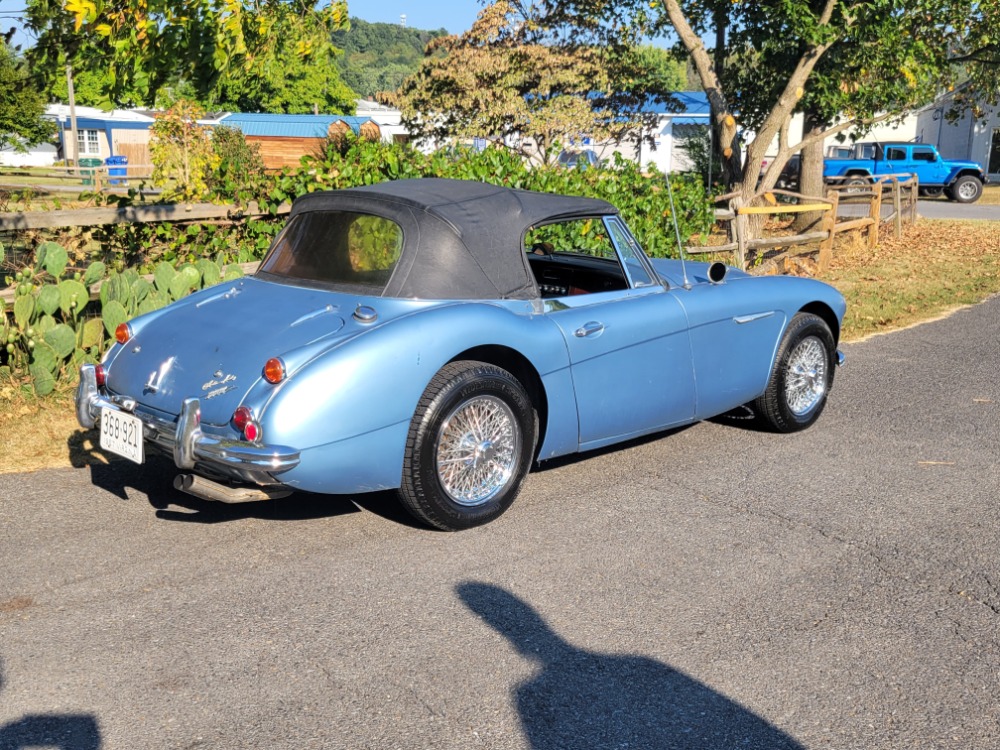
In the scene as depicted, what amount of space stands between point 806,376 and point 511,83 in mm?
17346

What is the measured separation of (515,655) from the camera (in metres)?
3.54

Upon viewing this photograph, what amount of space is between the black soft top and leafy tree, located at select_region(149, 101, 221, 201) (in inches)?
137

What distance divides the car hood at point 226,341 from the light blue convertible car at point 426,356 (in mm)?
10

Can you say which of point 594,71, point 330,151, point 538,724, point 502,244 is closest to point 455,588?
point 538,724

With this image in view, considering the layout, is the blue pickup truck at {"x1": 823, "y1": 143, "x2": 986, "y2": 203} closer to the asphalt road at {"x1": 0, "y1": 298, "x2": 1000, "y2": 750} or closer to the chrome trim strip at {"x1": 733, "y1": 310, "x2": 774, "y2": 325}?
the chrome trim strip at {"x1": 733, "y1": 310, "x2": 774, "y2": 325}

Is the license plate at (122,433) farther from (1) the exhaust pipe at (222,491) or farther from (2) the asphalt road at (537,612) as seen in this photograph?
(2) the asphalt road at (537,612)

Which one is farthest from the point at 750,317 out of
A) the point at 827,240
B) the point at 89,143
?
the point at 89,143

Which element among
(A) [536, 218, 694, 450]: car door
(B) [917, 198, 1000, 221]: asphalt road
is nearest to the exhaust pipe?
(A) [536, 218, 694, 450]: car door

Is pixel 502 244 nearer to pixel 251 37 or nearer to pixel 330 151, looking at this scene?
pixel 251 37

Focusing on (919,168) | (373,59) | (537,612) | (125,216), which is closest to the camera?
(537,612)

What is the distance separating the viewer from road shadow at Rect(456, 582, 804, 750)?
9.98 ft

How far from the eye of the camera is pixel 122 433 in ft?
14.8

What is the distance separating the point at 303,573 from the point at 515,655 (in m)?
1.08

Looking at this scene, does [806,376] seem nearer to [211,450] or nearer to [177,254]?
[211,450]
